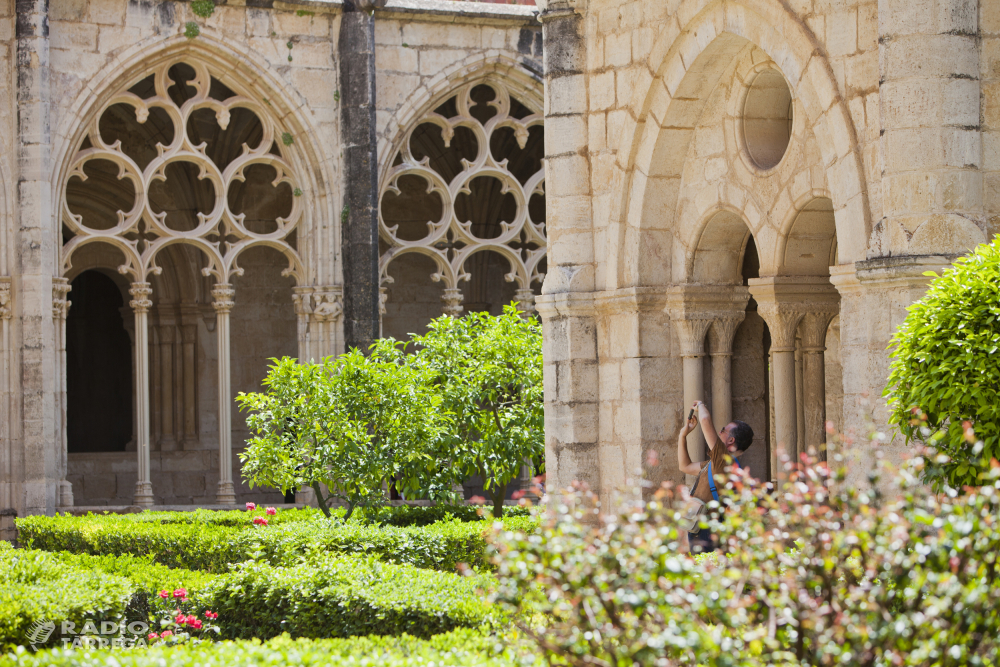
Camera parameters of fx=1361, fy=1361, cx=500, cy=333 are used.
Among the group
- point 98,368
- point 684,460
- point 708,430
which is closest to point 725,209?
point 708,430

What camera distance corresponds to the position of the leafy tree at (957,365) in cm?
466

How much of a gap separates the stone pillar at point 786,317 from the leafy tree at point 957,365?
7.96ft

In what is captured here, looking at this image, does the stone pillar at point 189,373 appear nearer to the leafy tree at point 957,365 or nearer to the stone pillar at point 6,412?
the stone pillar at point 6,412

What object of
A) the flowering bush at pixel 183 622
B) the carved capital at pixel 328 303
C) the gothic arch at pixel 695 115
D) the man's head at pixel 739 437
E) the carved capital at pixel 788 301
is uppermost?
the gothic arch at pixel 695 115

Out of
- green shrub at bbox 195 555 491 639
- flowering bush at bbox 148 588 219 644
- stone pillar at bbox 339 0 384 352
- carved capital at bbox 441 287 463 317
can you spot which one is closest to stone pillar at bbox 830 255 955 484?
green shrub at bbox 195 555 491 639

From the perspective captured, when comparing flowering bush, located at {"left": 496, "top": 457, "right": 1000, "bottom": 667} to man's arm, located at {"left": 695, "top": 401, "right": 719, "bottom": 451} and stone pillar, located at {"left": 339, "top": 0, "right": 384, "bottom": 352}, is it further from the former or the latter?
stone pillar, located at {"left": 339, "top": 0, "right": 384, "bottom": 352}

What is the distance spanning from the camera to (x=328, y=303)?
1283 cm

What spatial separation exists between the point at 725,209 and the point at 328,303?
5888mm

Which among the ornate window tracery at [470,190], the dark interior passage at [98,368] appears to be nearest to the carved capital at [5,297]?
the ornate window tracery at [470,190]

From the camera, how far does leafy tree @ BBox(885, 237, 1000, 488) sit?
4.66m

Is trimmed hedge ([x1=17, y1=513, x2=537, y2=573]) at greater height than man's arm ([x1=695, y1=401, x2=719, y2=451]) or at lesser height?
lesser

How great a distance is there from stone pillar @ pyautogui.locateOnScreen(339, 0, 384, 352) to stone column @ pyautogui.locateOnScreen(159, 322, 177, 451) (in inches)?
149

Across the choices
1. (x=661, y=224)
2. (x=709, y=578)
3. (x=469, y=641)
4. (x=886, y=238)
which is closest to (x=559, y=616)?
(x=709, y=578)

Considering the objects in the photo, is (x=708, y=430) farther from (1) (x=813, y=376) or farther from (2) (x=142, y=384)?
(2) (x=142, y=384)
